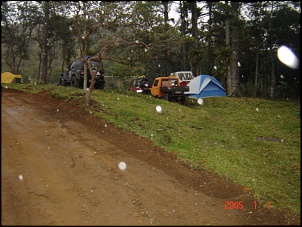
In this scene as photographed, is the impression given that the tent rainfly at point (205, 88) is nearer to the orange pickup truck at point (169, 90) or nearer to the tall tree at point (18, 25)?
the orange pickup truck at point (169, 90)

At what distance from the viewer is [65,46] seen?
32125mm

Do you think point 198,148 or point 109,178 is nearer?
point 109,178

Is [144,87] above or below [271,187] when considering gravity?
above

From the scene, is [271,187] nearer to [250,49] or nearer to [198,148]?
[198,148]

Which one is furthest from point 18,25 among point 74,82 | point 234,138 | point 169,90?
point 234,138

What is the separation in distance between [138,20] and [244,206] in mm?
8719

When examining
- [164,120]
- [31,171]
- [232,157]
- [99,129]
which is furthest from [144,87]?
[31,171]

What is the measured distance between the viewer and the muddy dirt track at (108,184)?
421 cm

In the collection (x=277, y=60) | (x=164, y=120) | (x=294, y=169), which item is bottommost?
(x=294, y=169)

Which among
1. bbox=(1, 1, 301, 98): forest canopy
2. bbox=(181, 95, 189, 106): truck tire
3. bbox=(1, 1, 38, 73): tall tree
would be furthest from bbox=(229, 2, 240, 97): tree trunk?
bbox=(1, 1, 38, 73): tall tree

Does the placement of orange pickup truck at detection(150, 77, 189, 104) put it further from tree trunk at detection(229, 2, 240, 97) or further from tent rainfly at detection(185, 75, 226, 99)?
tree trunk at detection(229, 2, 240, 97)

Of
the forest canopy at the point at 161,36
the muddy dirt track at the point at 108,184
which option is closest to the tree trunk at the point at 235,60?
the forest canopy at the point at 161,36

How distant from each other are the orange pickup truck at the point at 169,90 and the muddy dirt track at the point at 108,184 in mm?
9272

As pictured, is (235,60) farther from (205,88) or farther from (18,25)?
(18,25)
